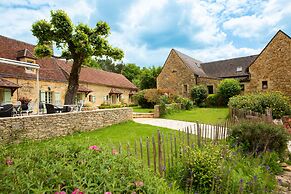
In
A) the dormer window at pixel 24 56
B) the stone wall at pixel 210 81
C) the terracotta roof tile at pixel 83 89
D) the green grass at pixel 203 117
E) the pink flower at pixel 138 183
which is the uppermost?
the dormer window at pixel 24 56

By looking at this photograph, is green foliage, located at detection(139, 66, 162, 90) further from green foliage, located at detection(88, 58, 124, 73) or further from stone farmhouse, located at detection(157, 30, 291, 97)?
green foliage, located at detection(88, 58, 124, 73)

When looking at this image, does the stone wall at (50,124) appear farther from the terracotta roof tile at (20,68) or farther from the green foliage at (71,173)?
the terracotta roof tile at (20,68)

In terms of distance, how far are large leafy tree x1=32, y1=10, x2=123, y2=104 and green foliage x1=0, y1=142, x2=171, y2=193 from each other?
1169 centimetres

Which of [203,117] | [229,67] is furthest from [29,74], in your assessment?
[229,67]

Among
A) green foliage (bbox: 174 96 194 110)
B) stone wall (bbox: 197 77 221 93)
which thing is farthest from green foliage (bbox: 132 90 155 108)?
stone wall (bbox: 197 77 221 93)

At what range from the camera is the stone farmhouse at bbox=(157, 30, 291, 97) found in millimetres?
22391

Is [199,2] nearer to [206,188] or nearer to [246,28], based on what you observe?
[246,28]

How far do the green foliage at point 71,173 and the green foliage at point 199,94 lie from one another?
942 inches

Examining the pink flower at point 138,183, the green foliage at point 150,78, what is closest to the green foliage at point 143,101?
the green foliage at point 150,78

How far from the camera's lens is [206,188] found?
13.1ft

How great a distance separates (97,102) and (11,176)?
25855mm

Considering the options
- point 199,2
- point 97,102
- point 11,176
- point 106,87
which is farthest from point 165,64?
point 11,176

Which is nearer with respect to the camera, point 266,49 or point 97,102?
point 266,49

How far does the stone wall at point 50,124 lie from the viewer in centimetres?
734
